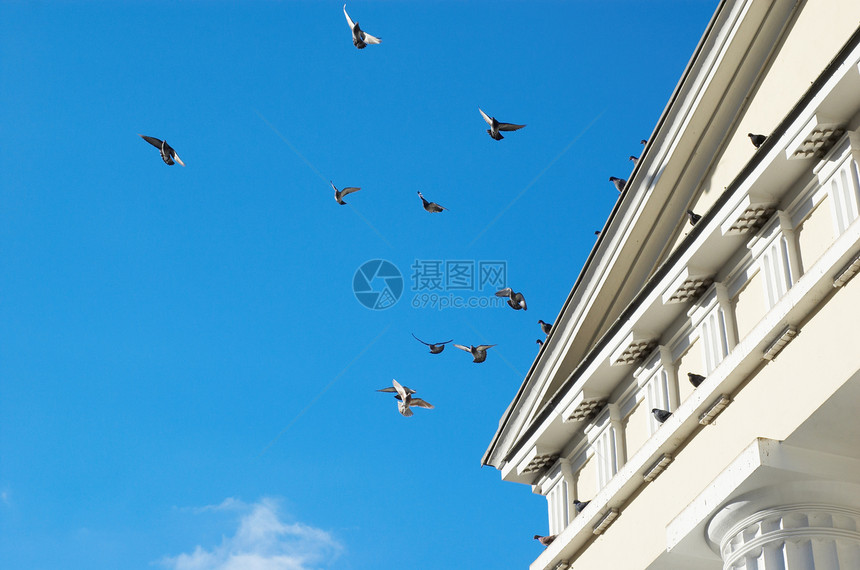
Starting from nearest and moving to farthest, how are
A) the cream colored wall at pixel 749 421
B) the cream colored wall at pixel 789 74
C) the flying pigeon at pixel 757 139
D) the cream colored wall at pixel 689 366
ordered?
the cream colored wall at pixel 749 421, the cream colored wall at pixel 789 74, the flying pigeon at pixel 757 139, the cream colored wall at pixel 689 366

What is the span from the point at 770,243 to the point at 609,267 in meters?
4.37

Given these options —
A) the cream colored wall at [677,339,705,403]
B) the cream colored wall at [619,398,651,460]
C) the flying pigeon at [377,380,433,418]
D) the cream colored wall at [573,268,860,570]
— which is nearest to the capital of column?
the cream colored wall at [573,268,860,570]

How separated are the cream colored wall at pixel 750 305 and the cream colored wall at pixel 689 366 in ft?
2.77

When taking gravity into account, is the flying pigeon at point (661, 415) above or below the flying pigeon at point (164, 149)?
below

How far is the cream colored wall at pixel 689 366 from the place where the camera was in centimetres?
1550

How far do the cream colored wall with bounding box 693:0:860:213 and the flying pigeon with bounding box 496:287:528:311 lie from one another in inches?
297

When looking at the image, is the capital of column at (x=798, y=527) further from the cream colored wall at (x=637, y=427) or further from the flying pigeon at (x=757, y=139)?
the flying pigeon at (x=757, y=139)

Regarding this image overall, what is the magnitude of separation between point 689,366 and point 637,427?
1.52 meters

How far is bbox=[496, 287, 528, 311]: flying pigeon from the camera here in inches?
960

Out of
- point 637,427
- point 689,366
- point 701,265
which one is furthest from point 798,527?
point 637,427

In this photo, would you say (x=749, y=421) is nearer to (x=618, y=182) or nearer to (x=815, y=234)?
(x=815, y=234)

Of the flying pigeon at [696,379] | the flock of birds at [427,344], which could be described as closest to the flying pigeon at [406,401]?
the flock of birds at [427,344]

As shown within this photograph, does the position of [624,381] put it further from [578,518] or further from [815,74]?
[815,74]

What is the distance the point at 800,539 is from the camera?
1270cm
